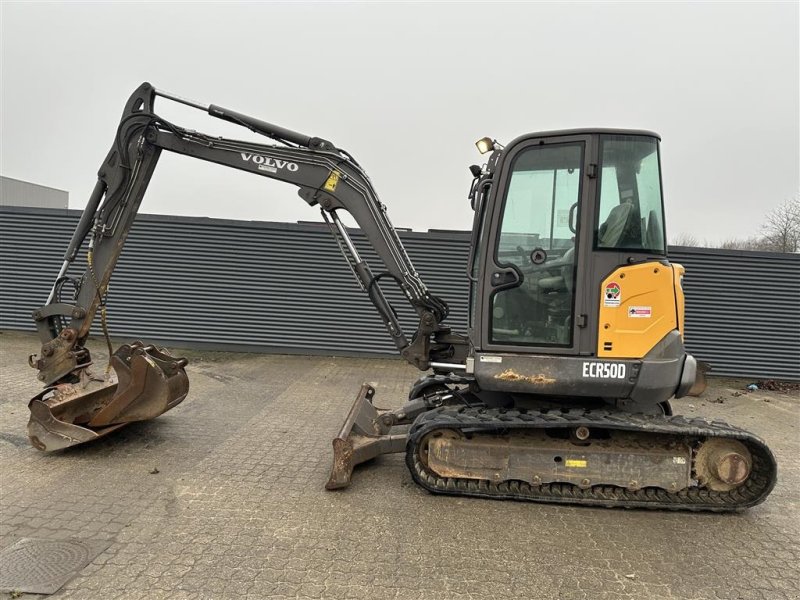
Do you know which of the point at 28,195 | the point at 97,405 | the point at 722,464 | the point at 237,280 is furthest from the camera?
the point at 28,195

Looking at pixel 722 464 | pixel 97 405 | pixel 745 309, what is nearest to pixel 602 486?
pixel 722 464

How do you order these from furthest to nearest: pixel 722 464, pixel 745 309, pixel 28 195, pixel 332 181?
1. pixel 28 195
2. pixel 745 309
3. pixel 332 181
4. pixel 722 464

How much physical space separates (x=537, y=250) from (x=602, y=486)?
6.47ft

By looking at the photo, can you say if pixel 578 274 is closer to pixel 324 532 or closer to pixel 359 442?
pixel 359 442

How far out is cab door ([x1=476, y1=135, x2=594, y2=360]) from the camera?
3.95 m

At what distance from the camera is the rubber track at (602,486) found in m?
3.74

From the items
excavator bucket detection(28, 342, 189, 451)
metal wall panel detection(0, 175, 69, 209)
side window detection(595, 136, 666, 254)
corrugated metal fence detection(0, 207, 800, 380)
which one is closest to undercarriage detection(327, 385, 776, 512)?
side window detection(595, 136, 666, 254)

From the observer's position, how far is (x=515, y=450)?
3912 millimetres

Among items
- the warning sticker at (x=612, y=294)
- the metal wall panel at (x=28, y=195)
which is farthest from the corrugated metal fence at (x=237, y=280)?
the metal wall panel at (x=28, y=195)

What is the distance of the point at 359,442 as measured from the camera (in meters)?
4.41

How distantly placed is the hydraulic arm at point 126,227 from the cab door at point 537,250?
834 mm

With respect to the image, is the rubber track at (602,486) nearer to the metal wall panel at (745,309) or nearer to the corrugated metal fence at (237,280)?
the corrugated metal fence at (237,280)

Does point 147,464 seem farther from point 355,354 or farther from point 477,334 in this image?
point 355,354

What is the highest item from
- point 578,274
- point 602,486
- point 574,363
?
point 578,274
